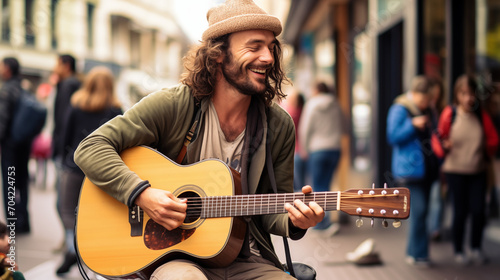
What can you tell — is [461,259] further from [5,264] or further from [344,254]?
[5,264]

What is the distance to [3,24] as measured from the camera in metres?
11.3

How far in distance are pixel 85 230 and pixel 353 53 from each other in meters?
8.56

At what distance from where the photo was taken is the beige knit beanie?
2.24 m

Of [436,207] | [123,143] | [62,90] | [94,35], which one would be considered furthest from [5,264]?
[94,35]

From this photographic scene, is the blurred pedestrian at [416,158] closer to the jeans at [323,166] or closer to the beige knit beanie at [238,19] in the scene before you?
the jeans at [323,166]

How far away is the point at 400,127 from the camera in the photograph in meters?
5.15

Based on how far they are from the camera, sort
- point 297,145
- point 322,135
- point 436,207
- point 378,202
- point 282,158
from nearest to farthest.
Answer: point 378,202, point 282,158, point 436,207, point 322,135, point 297,145

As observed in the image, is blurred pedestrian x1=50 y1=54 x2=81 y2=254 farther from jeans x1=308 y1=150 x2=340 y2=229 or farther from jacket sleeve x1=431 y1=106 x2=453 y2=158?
jacket sleeve x1=431 y1=106 x2=453 y2=158

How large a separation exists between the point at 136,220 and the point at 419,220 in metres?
3.51

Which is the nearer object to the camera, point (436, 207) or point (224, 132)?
point (224, 132)

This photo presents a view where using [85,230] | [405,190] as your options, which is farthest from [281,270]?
[85,230]

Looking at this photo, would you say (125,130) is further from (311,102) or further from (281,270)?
(311,102)

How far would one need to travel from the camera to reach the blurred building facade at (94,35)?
9844 millimetres

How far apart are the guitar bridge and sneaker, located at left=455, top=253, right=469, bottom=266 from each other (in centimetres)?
391
